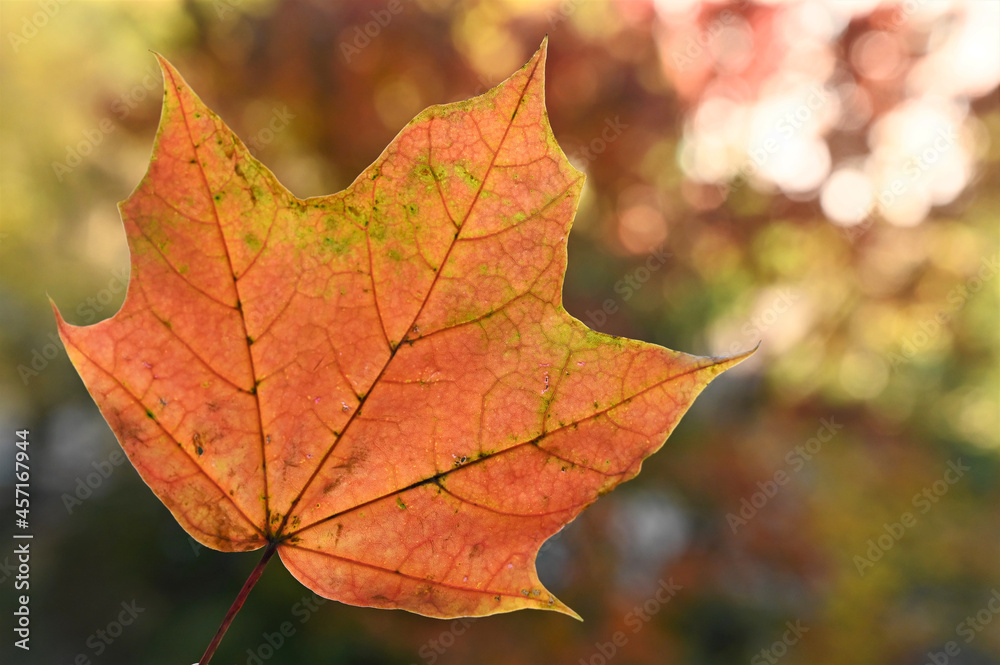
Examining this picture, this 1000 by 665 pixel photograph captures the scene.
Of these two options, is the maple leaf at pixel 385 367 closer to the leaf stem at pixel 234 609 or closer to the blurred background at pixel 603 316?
the leaf stem at pixel 234 609

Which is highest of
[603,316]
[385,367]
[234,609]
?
[603,316]

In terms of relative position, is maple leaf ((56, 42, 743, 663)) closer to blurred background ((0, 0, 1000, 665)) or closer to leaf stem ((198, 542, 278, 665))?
leaf stem ((198, 542, 278, 665))

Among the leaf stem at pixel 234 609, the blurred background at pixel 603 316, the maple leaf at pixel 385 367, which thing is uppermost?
the blurred background at pixel 603 316

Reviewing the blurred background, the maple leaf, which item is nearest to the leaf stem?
the maple leaf

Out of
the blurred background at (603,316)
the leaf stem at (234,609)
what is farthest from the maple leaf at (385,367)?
the blurred background at (603,316)

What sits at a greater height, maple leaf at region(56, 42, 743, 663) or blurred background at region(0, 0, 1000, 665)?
blurred background at region(0, 0, 1000, 665)

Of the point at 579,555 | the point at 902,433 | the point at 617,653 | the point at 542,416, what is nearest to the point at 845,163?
the point at 902,433

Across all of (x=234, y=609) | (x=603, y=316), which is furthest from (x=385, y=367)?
(x=603, y=316)

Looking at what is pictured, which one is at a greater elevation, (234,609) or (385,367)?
(385,367)

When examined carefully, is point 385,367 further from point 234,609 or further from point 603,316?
point 603,316
